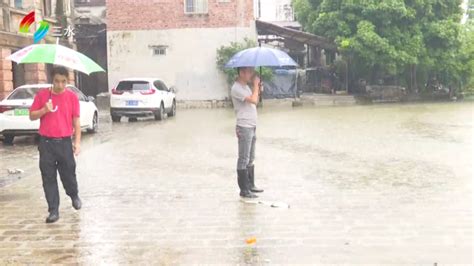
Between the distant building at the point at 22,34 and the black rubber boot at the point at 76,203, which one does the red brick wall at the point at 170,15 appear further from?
the black rubber boot at the point at 76,203

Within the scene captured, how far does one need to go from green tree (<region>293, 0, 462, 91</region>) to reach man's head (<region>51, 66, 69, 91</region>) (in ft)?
79.2

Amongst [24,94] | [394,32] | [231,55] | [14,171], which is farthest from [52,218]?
[394,32]

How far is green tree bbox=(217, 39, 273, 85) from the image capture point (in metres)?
30.4

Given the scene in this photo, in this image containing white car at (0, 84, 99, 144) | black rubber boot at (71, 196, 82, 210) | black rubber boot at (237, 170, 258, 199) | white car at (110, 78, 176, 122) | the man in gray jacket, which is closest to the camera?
black rubber boot at (71, 196, 82, 210)

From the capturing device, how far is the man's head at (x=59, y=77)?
21.6 ft

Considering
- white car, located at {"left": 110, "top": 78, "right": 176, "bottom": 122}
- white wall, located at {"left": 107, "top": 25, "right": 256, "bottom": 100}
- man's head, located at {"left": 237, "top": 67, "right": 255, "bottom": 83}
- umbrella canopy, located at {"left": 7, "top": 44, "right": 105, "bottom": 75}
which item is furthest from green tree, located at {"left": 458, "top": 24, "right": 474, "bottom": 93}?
umbrella canopy, located at {"left": 7, "top": 44, "right": 105, "bottom": 75}

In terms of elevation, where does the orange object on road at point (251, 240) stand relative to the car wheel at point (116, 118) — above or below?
below

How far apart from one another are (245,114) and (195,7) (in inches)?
951

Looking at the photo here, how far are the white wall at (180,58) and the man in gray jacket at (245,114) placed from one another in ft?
77.5

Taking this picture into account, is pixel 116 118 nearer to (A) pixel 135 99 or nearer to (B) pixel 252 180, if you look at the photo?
(A) pixel 135 99

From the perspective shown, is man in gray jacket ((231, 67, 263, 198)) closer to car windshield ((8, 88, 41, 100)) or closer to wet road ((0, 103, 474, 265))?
wet road ((0, 103, 474, 265))

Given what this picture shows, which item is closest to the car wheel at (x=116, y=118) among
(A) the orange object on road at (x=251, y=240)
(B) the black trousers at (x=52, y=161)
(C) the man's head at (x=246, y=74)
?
(C) the man's head at (x=246, y=74)

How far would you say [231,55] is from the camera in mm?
30484

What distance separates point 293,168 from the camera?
10.2 meters
